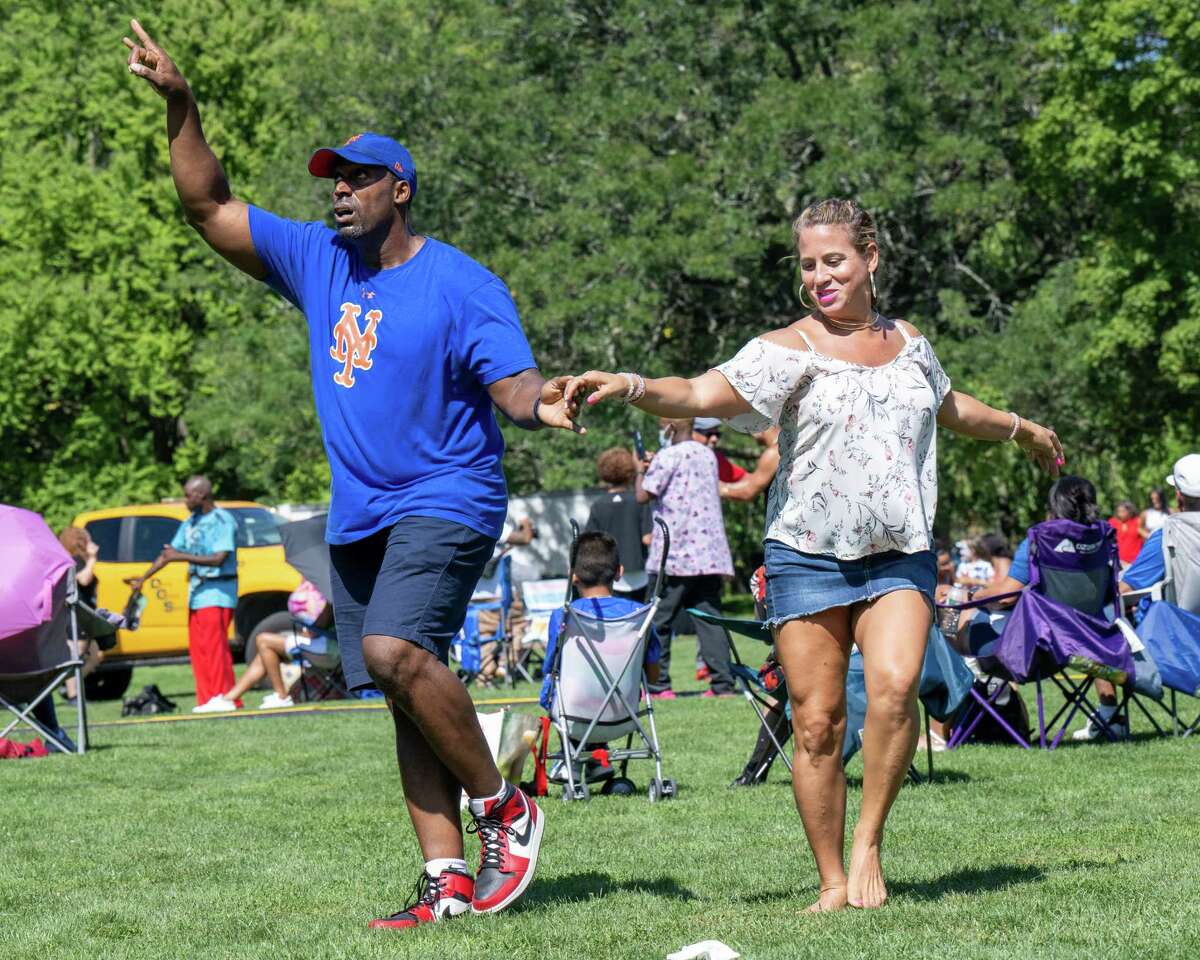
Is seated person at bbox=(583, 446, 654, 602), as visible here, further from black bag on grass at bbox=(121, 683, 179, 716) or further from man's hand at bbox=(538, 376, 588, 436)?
man's hand at bbox=(538, 376, 588, 436)

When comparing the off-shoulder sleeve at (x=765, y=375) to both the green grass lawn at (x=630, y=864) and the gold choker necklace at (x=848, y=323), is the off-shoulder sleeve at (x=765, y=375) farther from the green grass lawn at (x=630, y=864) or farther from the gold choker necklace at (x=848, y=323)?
the green grass lawn at (x=630, y=864)

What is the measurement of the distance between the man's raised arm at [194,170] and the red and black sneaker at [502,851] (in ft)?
5.55

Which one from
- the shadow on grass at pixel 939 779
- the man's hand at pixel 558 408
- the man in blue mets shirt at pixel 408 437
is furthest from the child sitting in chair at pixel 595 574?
the man's hand at pixel 558 408

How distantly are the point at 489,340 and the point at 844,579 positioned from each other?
1.16 metres

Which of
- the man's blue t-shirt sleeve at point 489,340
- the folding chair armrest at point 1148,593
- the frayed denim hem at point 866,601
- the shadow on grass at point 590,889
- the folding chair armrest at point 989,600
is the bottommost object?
the shadow on grass at point 590,889

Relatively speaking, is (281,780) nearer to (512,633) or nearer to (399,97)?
(512,633)

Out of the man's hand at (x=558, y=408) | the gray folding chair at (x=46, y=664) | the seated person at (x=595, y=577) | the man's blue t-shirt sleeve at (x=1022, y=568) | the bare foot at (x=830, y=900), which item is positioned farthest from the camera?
the gray folding chair at (x=46, y=664)

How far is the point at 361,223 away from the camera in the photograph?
5027 mm

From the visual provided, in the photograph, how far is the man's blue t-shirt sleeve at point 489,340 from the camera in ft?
15.8

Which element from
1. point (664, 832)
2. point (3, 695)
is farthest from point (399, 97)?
point (664, 832)

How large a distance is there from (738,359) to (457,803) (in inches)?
58.3

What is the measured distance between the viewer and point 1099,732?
32.8ft

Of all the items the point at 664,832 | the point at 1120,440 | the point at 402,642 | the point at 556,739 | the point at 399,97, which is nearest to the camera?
the point at 402,642

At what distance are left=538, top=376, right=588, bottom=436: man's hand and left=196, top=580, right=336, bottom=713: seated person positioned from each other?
10.0 metres
